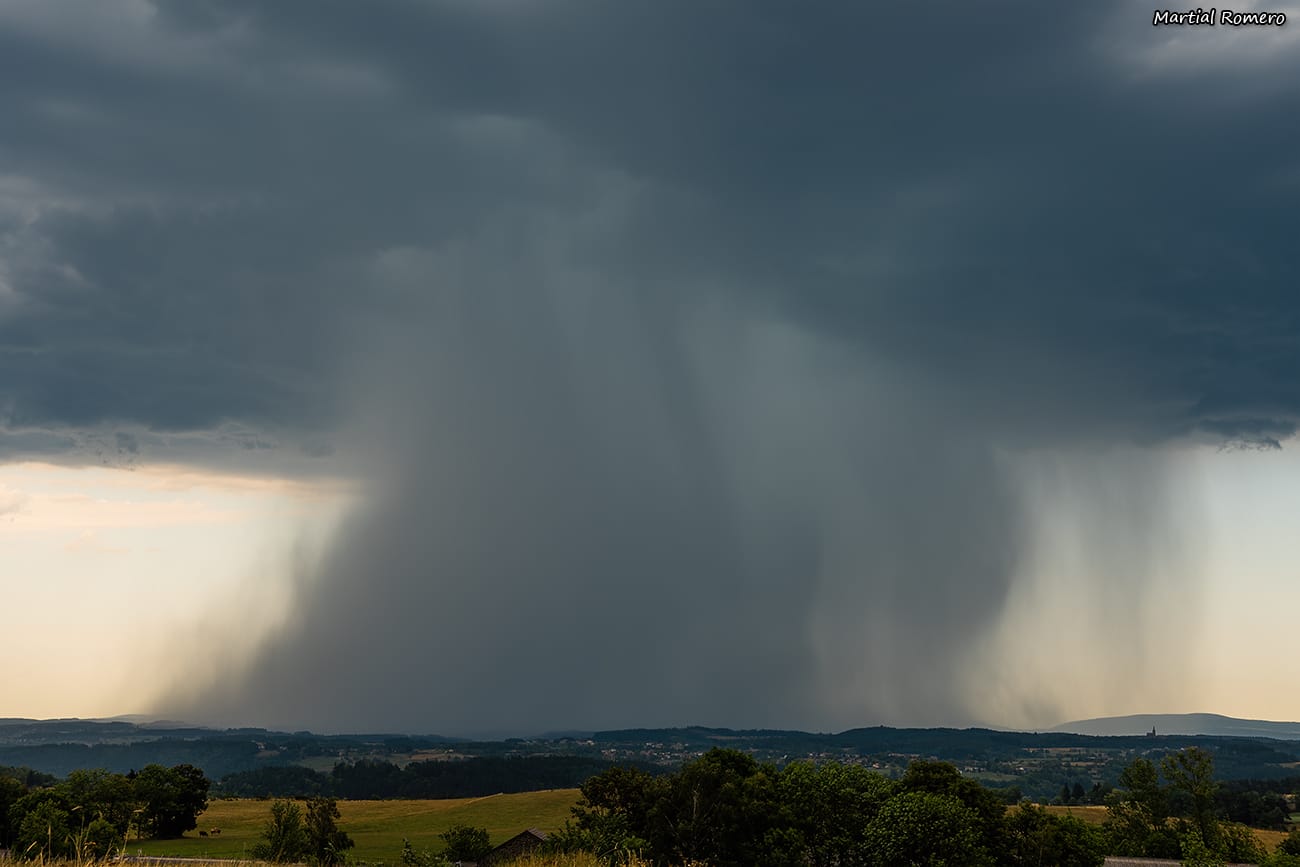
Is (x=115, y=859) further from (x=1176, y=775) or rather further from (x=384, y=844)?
(x=1176, y=775)

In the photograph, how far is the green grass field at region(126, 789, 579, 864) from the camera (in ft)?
457

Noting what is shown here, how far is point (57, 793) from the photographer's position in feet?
447

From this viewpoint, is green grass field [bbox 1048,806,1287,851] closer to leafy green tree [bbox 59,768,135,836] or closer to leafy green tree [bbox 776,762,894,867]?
leafy green tree [bbox 776,762,894,867]

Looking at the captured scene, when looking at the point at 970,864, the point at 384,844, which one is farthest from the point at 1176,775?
the point at 384,844

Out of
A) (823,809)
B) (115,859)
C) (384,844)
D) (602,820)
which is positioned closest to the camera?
(115,859)

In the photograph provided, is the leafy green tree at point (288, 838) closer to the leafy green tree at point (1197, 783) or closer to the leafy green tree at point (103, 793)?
the leafy green tree at point (103, 793)

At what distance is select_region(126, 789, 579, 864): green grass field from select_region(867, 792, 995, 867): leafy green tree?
68.3 meters

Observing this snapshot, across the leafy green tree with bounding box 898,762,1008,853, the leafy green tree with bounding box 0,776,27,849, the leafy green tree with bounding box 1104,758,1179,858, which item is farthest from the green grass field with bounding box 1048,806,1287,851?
the leafy green tree with bounding box 0,776,27,849

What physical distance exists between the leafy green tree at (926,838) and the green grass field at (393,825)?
2687 inches

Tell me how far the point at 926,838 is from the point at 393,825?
128175 millimetres

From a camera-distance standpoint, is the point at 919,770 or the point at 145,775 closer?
the point at 919,770

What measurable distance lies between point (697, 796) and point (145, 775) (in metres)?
124

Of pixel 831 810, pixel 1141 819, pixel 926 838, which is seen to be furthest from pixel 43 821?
pixel 1141 819

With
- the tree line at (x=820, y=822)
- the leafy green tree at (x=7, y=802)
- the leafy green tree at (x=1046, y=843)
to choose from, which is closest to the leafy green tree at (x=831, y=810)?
the tree line at (x=820, y=822)
